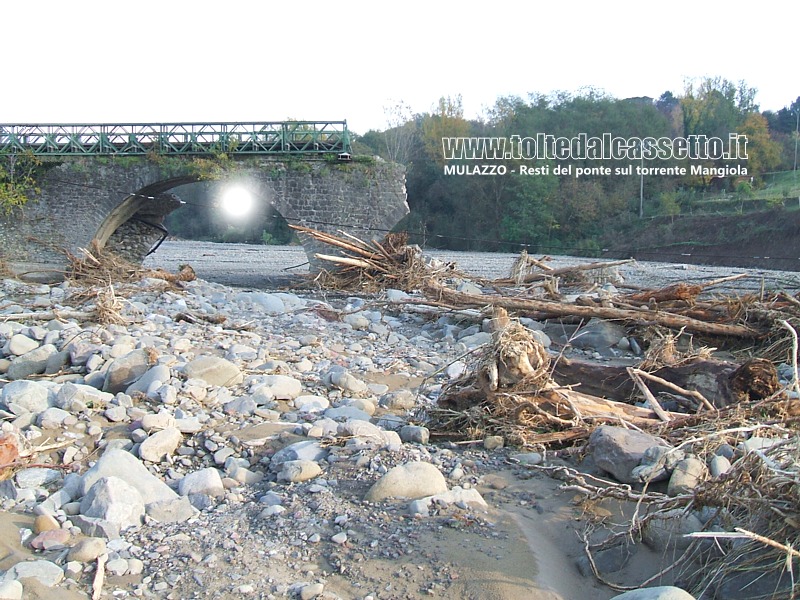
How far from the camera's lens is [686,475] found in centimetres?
353

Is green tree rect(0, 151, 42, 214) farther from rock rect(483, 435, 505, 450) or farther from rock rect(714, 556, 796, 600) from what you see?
rock rect(714, 556, 796, 600)

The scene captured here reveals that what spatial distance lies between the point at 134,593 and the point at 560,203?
35.0m

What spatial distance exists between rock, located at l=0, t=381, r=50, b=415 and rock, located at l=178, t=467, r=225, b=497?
159 centimetres

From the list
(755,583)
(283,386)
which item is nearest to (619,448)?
(755,583)

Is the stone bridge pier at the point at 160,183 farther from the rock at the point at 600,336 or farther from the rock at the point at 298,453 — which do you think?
the rock at the point at 298,453

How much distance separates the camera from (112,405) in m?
5.13

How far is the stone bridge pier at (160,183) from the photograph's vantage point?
1719 centimetres

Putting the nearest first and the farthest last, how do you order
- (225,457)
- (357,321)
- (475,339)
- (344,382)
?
(225,457)
(344,382)
(475,339)
(357,321)

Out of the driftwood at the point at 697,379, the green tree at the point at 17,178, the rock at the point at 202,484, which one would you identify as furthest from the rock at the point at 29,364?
the green tree at the point at 17,178

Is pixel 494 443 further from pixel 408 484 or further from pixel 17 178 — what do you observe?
pixel 17 178

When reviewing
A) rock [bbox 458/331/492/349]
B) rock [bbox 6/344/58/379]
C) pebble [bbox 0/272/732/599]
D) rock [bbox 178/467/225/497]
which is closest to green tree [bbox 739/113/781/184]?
rock [bbox 458/331/492/349]

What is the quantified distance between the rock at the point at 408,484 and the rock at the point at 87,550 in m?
1.25

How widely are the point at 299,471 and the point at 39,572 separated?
139 cm

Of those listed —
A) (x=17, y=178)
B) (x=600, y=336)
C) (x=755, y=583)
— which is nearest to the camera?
(x=755, y=583)
